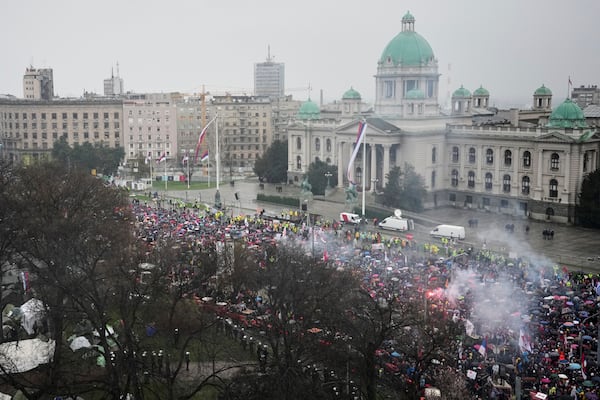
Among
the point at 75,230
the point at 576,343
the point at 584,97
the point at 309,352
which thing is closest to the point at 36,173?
the point at 75,230

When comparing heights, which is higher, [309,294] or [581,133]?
[581,133]

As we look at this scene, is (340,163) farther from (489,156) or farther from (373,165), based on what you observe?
(489,156)

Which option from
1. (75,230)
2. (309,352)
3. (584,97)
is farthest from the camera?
(584,97)

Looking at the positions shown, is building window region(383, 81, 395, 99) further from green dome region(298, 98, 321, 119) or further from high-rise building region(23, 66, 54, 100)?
high-rise building region(23, 66, 54, 100)

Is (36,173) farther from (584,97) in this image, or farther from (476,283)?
(584,97)

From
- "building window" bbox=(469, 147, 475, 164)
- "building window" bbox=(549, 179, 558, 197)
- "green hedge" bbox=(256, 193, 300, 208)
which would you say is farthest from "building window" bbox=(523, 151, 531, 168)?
"green hedge" bbox=(256, 193, 300, 208)

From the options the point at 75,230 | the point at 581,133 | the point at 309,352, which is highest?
the point at 581,133

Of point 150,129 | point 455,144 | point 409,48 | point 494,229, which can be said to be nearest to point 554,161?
point 494,229
